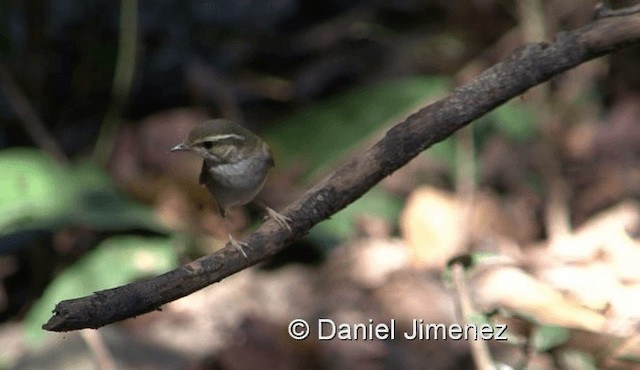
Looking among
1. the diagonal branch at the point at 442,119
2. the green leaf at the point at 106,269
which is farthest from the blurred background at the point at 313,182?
the diagonal branch at the point at 442,119

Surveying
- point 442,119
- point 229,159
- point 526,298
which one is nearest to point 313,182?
point 526,298

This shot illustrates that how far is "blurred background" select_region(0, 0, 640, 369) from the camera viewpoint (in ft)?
11.2

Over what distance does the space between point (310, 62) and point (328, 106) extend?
0.78m

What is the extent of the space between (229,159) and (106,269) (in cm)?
133

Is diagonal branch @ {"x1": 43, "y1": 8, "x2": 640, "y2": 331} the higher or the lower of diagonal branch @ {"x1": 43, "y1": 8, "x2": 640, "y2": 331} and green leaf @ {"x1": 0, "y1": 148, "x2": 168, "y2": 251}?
the lower

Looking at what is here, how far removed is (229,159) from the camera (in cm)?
254

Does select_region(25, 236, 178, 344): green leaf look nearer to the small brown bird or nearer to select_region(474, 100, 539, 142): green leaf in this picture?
the small brown bird

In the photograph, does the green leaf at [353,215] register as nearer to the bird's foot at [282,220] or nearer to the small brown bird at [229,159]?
the small brown bird at [229,159]

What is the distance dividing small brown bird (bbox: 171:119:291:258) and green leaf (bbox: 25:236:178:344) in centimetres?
116

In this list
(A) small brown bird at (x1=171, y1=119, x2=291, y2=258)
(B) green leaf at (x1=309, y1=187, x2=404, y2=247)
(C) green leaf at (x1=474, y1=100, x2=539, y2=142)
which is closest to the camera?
(A) small brown bird at (x1=171, y1=119, x2=291, y2=258)

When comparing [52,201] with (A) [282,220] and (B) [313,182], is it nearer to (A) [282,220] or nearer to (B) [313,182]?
(B) [313,182]

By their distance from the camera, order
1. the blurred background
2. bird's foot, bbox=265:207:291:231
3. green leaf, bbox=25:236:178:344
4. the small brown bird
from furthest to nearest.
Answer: green leaf, bbox=25:236:178:344
the blurred background
the small brown bird
bird's foot, bbox=265:207:291:231

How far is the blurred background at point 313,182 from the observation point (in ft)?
11.2

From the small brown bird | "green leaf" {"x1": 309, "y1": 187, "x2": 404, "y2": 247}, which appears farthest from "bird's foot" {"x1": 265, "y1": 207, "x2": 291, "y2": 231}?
"green leaf" {"x1": 309, "y1": 187, "x2": 404, "y2": 247}
